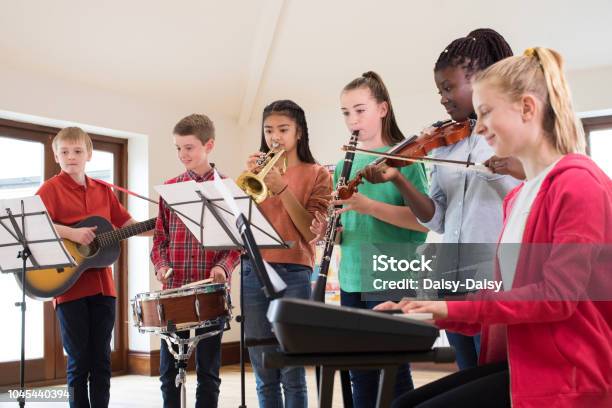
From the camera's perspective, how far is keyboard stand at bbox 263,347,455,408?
1012 millimetres

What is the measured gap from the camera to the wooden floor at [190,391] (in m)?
4.09

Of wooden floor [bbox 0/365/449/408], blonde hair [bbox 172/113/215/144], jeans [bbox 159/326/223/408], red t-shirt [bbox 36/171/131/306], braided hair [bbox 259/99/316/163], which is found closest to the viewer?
braided hair [bbox 259/99/316/163]

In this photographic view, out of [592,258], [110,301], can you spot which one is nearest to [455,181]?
[592,258]

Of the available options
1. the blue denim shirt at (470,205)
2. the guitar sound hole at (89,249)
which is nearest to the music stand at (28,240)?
the guitar sound hole at (89,249)

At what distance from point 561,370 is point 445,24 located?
13.5ft

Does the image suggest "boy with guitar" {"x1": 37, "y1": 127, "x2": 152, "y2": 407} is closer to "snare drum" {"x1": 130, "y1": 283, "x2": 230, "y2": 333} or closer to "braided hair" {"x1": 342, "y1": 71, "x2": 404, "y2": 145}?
"snare drum" {"x1": 130, "y1": 283, "x2": 230, "y2": 333}

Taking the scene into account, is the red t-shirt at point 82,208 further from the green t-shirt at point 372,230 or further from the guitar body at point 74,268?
the green t-shirt at point 372,230

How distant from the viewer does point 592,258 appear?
115cm

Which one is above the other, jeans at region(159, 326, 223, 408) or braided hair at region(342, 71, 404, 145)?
braided hair at region(342, 71, 404, 145)

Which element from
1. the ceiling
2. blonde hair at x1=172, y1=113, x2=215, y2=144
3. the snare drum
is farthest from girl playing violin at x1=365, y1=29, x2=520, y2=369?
the ceiling

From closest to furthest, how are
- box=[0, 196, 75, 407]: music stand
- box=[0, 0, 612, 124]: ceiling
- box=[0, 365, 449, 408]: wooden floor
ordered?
box=[0, 196, 75, 407]: music stand
box=[0, 365, 449, 408]: wooden floor
box=[0, 0, 612, 124]: ceiling

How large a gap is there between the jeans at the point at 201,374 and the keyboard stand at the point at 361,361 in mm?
1639

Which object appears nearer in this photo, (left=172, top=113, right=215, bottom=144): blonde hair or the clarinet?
the clarinet

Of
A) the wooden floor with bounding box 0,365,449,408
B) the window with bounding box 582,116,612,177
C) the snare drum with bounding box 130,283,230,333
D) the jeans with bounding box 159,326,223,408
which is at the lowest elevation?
the wooden floor with bounding box 0,365,449,408
